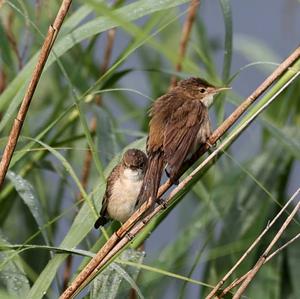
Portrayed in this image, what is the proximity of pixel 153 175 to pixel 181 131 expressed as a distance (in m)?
0.24

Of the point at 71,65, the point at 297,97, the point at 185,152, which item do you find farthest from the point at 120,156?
the point at 297,97

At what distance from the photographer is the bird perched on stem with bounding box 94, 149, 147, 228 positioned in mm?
3135

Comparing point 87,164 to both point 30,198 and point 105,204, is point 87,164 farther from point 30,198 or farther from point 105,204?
point 30,198

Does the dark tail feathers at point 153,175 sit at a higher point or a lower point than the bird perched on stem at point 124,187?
higher

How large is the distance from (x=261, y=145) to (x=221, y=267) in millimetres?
653

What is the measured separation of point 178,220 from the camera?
4.03 m

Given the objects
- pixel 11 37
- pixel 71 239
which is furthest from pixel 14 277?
pixel 11 37

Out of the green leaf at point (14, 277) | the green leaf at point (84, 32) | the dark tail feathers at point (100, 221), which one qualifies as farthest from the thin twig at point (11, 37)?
the green leaf at point (14, 277)

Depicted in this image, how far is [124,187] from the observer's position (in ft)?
11.0

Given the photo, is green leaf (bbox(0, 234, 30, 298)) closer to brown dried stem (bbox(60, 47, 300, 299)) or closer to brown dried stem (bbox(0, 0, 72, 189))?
brown dried stem (bbox(60, 47, 300, 299))

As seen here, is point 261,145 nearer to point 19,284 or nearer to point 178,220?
point 178,220

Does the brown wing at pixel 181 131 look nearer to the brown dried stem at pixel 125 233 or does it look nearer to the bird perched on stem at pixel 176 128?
the bird perched on stem at pixel 176 128

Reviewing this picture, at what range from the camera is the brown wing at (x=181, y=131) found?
2.68m

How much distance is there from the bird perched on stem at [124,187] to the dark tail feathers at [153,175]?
21cm
